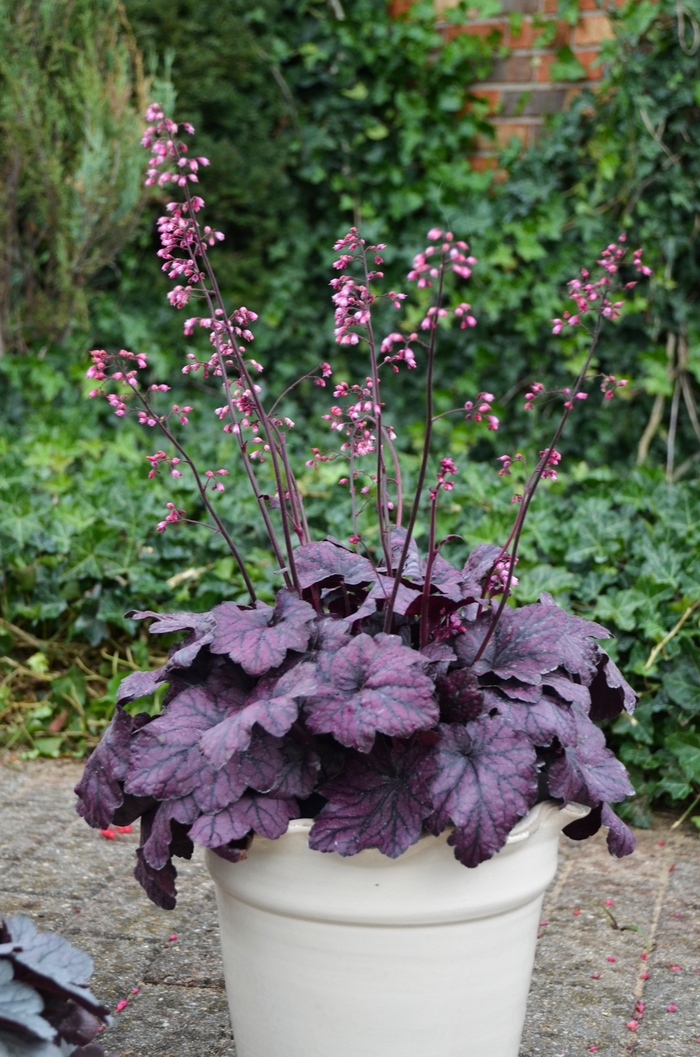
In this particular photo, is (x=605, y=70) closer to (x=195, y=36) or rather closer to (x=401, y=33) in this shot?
(x=401, y=33)

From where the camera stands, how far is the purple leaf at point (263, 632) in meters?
1.16

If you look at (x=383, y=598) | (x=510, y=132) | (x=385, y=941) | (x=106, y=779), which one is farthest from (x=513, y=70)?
(x=385, y=941)

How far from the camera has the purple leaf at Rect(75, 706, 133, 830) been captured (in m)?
1.26

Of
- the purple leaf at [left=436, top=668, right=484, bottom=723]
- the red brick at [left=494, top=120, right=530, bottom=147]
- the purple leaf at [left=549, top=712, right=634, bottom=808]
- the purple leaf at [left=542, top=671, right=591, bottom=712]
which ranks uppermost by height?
the red brick at [left=494, top=120, right=530, bottom=147]

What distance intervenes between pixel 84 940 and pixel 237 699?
81 cm

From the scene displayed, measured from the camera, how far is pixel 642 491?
2.78 metres

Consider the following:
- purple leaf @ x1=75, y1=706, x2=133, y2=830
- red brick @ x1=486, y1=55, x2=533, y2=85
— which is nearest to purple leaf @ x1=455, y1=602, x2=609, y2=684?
purple leaf @ x1=75, y1=706, x2=133, y2=830

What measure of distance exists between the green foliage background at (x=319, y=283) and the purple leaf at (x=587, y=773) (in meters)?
1.31

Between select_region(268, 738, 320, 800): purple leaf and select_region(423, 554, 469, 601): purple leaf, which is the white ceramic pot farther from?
select_region(423, 554, 469, 601): purple leaf

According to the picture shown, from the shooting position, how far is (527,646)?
125 cm

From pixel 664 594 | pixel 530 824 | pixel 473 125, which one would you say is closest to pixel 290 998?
pixel 530 824

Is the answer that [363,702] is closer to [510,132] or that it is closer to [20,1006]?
[20,1006]

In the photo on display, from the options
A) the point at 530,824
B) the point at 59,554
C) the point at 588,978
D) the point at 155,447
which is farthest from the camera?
the point at 155,447

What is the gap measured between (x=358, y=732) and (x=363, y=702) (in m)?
0.04
